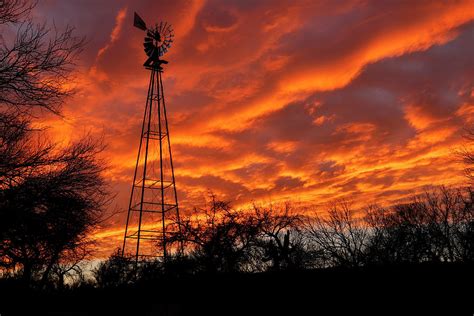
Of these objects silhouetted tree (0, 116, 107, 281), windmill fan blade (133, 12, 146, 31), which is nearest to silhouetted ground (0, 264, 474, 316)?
silhouetted tree (0, 116, 107, 281)

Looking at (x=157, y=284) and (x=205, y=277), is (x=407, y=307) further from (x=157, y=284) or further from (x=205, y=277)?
(x=157, y=284)

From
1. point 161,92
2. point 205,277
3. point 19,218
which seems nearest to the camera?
point 19,218

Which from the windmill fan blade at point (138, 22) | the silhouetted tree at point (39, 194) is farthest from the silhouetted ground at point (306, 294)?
the windmill fan blade at point (138, 22)

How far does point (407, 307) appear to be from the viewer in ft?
34.3

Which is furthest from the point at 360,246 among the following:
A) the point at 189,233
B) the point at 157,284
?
the point at 157,284

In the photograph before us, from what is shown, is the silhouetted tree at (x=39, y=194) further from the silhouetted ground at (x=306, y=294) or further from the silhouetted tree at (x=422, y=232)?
the silhouetted tree at (x=422, y=232)

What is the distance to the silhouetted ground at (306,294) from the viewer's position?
10.5m

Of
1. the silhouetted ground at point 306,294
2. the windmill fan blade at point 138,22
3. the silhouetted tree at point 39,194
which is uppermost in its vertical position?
the windmill fan blade at point 138,22

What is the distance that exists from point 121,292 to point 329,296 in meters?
9.61

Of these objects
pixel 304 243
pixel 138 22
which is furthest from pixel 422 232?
pixel 138 22

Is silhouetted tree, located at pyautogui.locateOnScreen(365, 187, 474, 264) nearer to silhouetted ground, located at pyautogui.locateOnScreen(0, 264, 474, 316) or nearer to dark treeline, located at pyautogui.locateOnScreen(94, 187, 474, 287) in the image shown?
dark treeline, located at pyautogui.locateOnScreen(94, 187, 474, 287)

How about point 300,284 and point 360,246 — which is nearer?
point 300,284

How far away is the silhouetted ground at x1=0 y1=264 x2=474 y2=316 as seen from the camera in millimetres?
10547

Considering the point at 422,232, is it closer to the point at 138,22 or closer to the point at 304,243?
the point at 304,243
